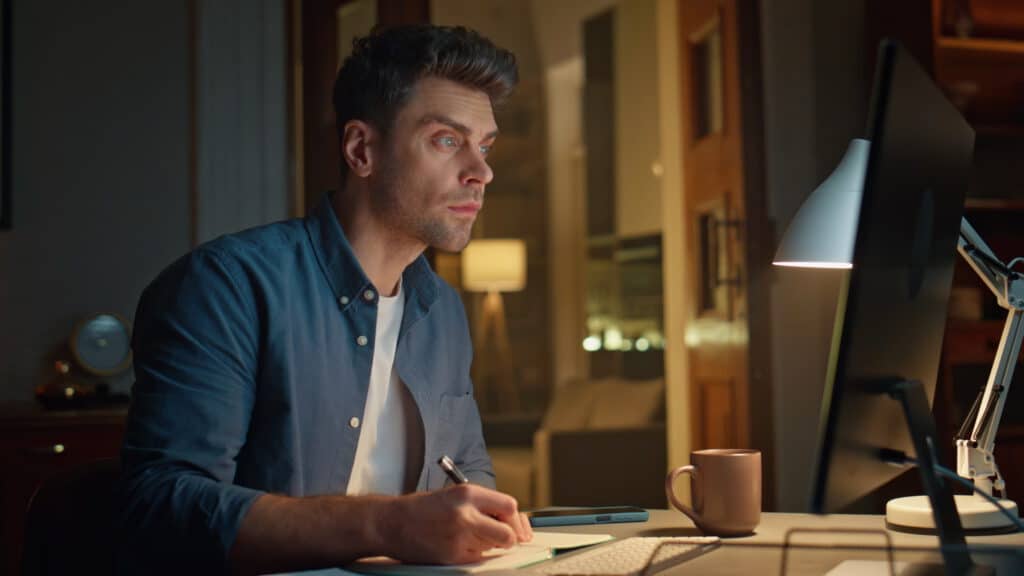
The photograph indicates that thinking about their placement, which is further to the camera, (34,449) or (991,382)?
(34,449)

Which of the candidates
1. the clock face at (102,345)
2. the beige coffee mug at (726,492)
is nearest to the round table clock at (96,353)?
the clock face at (102,345)

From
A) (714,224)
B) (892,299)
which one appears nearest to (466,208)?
(892,299)

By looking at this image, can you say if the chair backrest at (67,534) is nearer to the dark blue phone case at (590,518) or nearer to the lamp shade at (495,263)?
the dark blue phone case at (590,518)

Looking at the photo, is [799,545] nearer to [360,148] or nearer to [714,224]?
[360,148]

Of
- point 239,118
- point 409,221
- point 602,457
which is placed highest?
point 239,118

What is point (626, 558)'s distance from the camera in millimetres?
1053

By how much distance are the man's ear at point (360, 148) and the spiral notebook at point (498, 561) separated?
0.69 metres

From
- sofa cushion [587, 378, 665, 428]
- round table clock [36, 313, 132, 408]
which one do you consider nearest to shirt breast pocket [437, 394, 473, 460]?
round table clock [36, 313, 132, 408]

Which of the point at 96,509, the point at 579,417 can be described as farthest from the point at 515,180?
the point at 96,509

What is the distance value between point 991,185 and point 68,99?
3.17 meters

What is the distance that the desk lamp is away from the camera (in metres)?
1.22

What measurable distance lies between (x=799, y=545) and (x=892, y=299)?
0.21 m

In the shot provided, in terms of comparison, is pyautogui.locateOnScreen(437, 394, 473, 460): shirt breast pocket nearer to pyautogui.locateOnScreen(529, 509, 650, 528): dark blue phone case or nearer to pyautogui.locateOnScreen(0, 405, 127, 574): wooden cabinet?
pyautogui.locateOnScreen(529, 509, 650, 528): dark blue phone case

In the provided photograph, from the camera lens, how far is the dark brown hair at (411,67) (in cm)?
160
